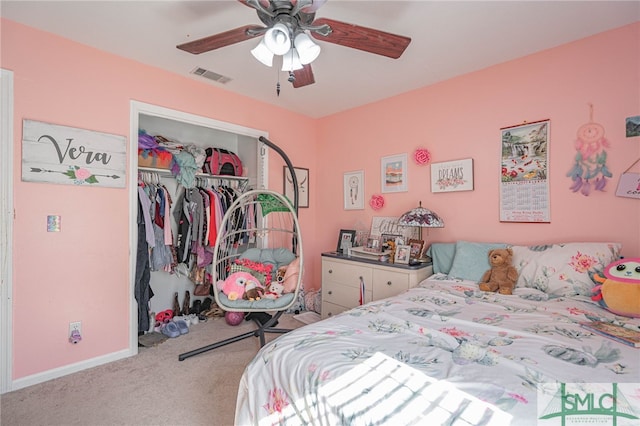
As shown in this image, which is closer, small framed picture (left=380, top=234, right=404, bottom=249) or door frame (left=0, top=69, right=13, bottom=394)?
door frame (left=0, top=69, right=13, bottom=394)

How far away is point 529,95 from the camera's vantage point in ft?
7.55

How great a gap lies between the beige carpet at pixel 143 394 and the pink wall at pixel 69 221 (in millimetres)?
227

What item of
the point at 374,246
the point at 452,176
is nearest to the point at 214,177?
the point at 374,246

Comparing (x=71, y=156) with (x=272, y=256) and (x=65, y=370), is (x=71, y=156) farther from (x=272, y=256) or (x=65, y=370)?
(x=272, y=256)

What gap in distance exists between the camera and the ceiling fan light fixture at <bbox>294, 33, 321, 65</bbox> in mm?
1495

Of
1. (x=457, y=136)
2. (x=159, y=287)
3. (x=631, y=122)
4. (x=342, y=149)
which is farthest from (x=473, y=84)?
(x=159, y=287)

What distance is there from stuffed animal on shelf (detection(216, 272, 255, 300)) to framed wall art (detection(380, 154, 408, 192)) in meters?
1.74

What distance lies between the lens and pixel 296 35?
1503mm

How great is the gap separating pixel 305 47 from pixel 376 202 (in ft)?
6.72

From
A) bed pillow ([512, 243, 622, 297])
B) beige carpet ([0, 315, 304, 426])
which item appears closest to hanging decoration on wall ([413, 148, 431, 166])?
bed pillow ([512, 243, 622, 297])

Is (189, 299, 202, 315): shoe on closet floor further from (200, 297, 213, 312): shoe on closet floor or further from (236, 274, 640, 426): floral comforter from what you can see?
(236, 274, 640, 426): floral comforter

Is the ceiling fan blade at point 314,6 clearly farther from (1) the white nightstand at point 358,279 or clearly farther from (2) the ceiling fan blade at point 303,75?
(1) the white nightstand at point 358,279

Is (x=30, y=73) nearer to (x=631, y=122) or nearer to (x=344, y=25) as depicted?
(x=344, y=25)

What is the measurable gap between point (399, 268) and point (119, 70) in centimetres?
286
